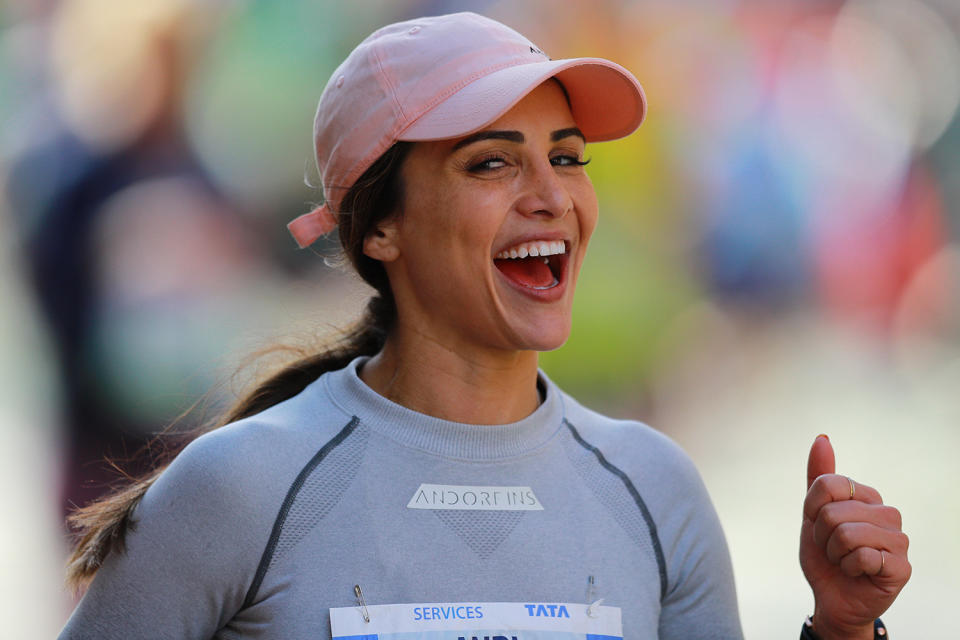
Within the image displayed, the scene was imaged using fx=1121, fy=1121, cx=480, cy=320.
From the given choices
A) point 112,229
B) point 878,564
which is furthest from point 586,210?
point 112,229

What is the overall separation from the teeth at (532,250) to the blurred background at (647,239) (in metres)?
2.81

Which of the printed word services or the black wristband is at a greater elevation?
the black wristband

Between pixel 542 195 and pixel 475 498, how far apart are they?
463 mm

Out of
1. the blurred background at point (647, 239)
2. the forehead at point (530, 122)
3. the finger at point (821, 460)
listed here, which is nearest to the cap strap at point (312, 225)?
the forehead at point (530, 122)

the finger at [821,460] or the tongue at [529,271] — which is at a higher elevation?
the tongue at [529,271]

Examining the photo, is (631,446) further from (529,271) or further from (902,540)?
(902,540)

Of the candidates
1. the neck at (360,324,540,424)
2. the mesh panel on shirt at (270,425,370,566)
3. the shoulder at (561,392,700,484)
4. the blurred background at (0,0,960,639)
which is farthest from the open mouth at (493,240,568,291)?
the blurred background at (0,0,960,639)

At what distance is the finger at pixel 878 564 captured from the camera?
4.80 ft

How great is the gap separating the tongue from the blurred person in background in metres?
3.14

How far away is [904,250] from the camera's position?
618 cm

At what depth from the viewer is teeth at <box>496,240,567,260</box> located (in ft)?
5.57

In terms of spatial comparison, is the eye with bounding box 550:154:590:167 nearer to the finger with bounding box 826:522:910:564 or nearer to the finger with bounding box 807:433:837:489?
the finger with bounding box 807:433:837:489

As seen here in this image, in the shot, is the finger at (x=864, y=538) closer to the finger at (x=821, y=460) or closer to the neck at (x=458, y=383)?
the finger at (x=821, y=460)

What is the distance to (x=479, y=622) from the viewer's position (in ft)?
5.04
